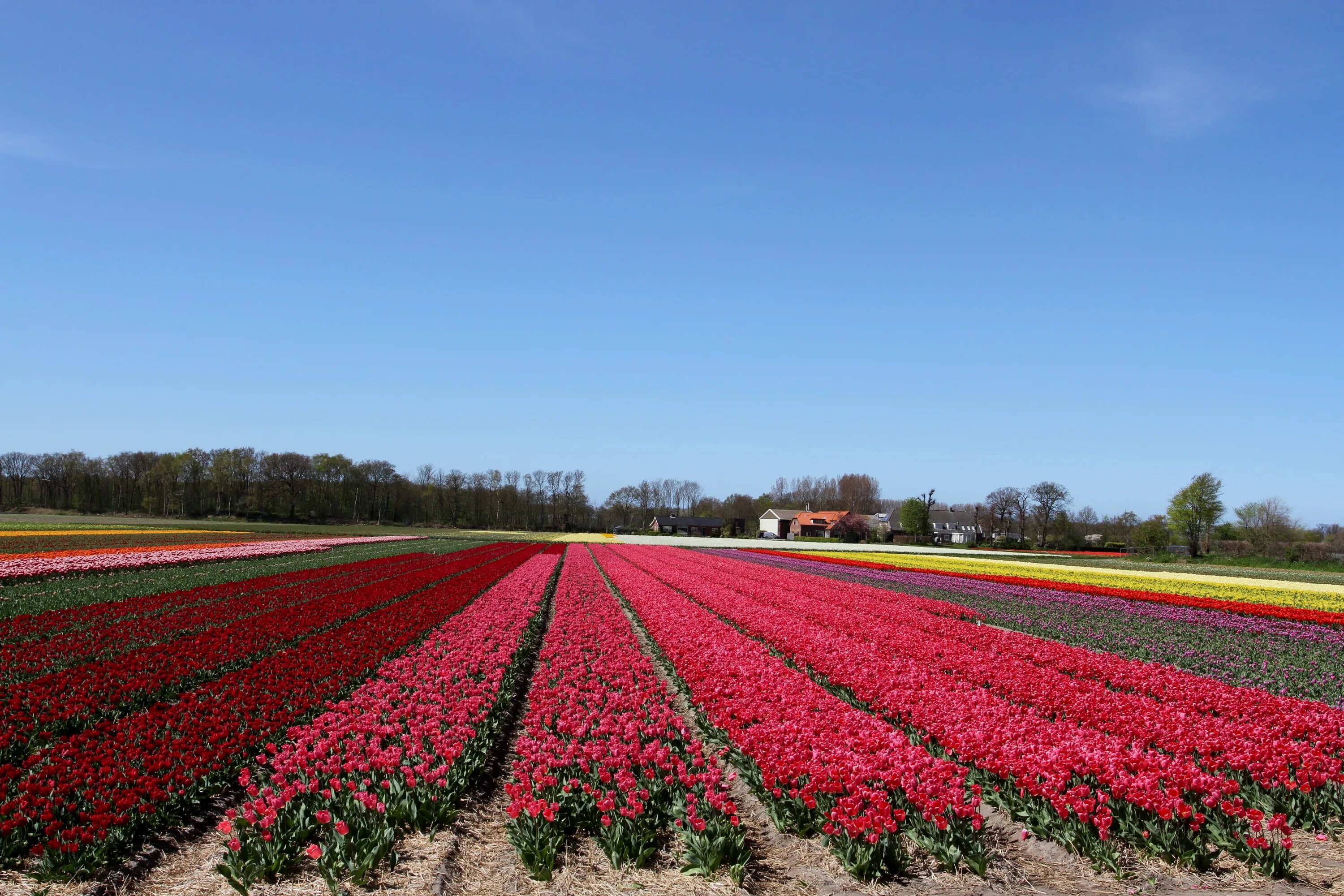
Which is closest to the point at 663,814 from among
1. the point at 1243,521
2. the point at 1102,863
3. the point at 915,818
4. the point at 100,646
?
the point at 915,818

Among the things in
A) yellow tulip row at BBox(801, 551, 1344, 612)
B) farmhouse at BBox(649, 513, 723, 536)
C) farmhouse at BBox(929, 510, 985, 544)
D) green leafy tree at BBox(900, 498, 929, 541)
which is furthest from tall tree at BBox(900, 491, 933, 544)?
yellow tulip row at BBox(801, 551, 1344, 612)

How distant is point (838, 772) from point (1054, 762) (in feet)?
7.00

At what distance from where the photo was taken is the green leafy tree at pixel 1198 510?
86625mm

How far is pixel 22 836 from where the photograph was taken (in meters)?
5.42

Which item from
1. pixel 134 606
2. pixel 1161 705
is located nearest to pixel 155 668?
pixel 134 606

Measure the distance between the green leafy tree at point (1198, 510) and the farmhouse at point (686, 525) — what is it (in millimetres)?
66335

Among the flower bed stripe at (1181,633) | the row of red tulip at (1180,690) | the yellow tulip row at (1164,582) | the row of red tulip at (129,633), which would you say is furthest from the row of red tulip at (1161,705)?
the yellow tulip row at (1164,582)

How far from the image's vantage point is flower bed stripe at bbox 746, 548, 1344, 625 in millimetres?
20969

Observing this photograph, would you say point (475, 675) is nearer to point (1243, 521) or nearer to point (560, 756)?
point (560, 756)

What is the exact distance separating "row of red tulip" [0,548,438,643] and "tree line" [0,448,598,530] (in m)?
98.2

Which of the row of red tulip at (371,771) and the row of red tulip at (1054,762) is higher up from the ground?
the row of red tulip at (1054,762)

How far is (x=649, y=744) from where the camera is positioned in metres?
7.52

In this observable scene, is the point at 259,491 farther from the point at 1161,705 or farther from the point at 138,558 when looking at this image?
the point at 1161,705

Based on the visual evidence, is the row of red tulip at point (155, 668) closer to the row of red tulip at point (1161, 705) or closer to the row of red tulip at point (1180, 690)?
the row of red tulip at point (1161, 705)
